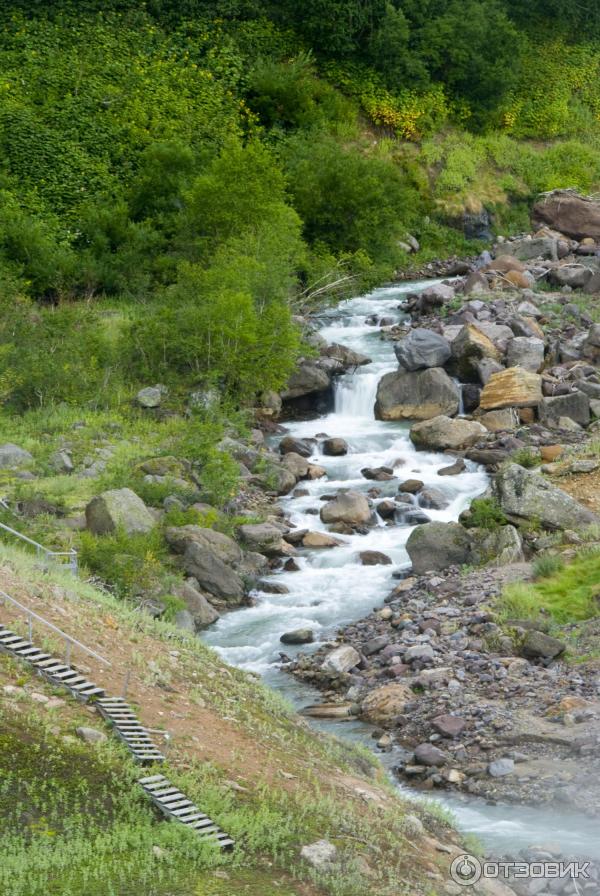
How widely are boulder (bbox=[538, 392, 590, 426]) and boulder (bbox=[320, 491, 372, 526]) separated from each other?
5.87 metres

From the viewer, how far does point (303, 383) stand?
2991 centimetres

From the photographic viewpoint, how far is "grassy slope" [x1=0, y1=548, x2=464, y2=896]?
894 centimetres

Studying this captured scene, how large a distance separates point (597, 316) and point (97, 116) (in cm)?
1846

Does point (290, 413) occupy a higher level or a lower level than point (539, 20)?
lower

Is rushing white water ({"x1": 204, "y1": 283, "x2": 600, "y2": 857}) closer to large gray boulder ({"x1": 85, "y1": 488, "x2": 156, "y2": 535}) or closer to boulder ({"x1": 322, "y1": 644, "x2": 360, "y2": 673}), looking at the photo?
boulder ({"x1": 322, "y1": 644, "x2": 360, "y2": 673})

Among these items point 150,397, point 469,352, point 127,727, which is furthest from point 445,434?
point 127,727

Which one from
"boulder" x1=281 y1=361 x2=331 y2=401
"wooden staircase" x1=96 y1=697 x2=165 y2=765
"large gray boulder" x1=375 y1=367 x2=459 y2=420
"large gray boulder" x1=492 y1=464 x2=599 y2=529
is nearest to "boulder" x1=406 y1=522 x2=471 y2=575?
"large gray boulder" x1=492 y1=464 x2=599 y2=529

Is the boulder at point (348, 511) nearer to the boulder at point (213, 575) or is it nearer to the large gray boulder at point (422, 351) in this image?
the boulder at point (213, 575)

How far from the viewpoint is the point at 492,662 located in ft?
52.9

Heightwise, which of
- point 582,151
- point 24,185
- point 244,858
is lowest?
point 582,151

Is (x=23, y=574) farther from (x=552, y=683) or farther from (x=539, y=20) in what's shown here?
(x=539, y=20)

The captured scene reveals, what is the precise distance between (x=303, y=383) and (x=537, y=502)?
10.7 m

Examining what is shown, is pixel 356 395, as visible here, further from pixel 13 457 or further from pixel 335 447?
pixel 13 457

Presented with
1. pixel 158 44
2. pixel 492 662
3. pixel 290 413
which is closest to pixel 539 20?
pixel 158 44
